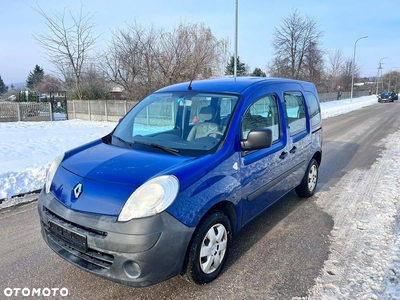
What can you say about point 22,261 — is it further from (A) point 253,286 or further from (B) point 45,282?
(A) point 253,286

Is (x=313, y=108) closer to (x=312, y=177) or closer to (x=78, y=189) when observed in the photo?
(x=312, y=177)

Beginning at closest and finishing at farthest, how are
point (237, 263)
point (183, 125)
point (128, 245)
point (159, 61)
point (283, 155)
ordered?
point (128, 245) → point (237, 263) → point (183, 125) → point (283, 155) → point (159, 61)

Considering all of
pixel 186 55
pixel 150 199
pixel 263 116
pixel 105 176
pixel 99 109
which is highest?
pixel 186 55

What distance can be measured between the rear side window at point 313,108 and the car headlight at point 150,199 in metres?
3.35

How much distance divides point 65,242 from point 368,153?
27.8 feet

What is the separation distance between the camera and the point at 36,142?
1051 centimetres

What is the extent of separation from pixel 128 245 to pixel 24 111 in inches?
839

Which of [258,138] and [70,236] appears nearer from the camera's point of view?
[70,236]

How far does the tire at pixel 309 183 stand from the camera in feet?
15.8

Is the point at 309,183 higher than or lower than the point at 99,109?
lower

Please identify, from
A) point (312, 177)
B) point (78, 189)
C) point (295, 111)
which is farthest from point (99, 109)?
point (78, 189)

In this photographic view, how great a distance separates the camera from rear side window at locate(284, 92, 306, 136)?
4031 mm

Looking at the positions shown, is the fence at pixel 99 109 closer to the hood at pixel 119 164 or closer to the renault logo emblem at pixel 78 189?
the hood at pixel 119 164

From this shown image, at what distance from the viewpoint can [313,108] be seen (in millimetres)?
5012
